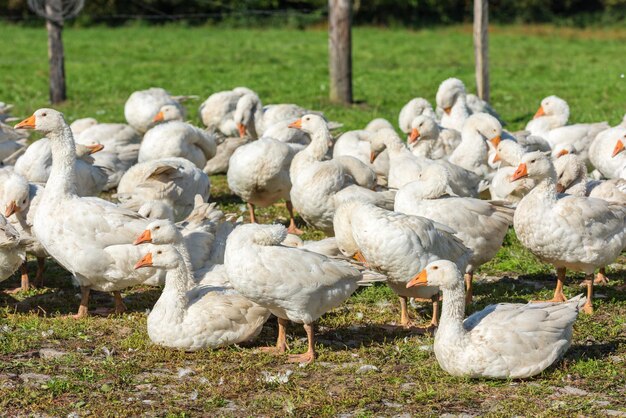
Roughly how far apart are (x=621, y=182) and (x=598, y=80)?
13.6m

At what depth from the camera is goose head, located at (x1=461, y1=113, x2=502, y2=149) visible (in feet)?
37.4

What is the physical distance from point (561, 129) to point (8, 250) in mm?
7953

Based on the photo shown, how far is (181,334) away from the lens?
709 cm

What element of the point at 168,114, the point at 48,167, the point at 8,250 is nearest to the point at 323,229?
the point at 8,250

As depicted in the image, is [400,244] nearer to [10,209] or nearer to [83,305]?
[83,305]

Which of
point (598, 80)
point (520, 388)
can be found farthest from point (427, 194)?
point (598, 80)

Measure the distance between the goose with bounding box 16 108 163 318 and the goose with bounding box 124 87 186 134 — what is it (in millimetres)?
5887

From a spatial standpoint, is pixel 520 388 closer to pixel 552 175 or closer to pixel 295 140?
pixel 552 175

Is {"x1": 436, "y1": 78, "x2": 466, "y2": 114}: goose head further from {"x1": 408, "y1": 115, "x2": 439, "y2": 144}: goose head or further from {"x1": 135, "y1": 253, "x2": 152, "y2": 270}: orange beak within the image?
{"x1": 135, "y1": 253, "x2": 152, "y2": 270}: orange beak

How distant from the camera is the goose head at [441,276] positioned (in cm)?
671

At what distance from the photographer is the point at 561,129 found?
1318 centimetres

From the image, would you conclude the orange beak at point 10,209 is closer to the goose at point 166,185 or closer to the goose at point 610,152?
the goose at point 166,185

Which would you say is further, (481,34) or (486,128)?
(481,34)

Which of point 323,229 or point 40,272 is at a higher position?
point 323,229
